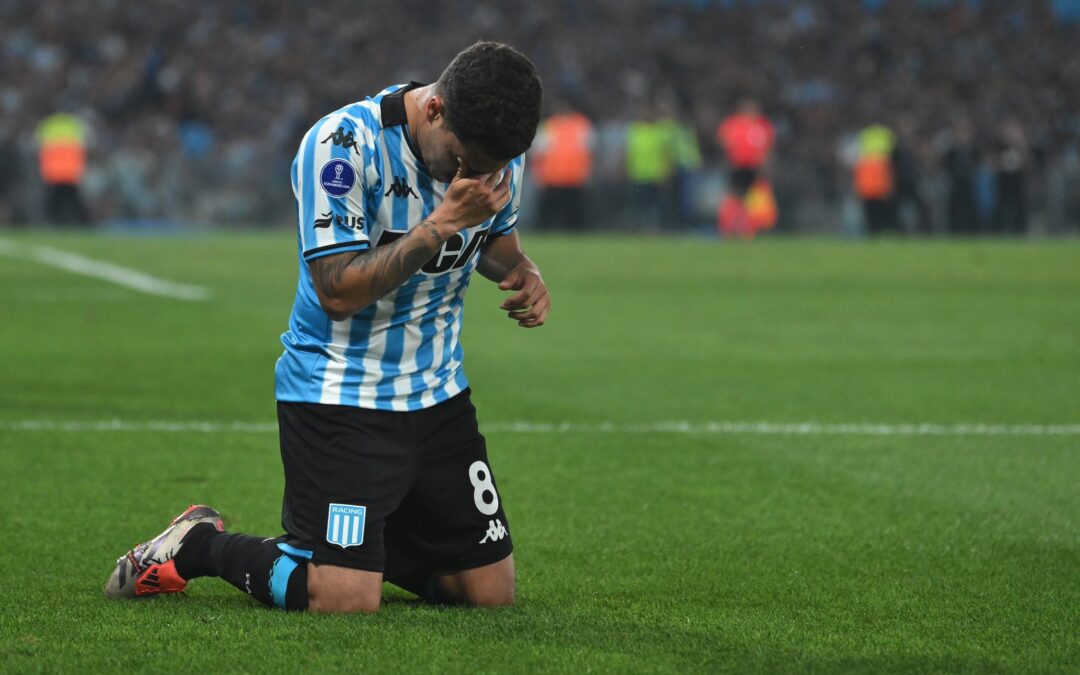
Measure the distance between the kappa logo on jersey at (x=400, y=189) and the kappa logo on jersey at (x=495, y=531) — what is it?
966mm

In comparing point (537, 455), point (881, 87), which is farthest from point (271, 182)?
point (537, 455)

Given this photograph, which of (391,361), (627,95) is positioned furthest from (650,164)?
(391,361)

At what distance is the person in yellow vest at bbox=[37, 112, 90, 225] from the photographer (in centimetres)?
2767

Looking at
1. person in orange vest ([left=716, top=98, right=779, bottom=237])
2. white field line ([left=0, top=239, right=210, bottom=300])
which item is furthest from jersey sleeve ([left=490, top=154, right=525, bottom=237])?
person in orange vest ([left=716, top=98, right=779, bottom=237])

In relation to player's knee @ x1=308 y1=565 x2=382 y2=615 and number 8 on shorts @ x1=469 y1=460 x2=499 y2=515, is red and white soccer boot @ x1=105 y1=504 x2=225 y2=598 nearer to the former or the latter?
player's knee @ x1=308 y1=565 x2=382 y2=615

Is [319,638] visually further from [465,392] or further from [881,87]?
[881,87]

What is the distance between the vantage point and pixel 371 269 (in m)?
4.44

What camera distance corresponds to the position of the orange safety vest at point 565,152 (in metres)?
28.0

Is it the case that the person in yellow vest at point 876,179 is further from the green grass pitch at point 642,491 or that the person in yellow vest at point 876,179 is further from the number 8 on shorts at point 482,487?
the number 8 on shorts at point 482,487

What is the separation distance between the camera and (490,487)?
4969 mm

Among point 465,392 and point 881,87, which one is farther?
point 881,87

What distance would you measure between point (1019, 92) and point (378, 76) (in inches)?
495

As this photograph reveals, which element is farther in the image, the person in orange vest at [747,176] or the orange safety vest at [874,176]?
the orange safety vest at [874,176]

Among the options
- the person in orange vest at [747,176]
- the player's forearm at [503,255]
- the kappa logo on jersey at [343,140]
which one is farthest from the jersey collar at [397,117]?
the person in orange vest at [747,176]
